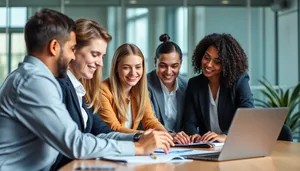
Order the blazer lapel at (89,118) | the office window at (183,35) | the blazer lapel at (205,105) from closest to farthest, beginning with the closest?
the blazer lapel at (89,118)
the blazer lapel at (205,105)
the office window at (183,35)

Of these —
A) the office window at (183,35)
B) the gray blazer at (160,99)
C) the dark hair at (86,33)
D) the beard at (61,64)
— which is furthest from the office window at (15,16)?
the beard at (61,64)

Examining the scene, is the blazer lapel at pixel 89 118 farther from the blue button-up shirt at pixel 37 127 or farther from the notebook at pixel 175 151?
the blue button-up shirt at pixel 37 127

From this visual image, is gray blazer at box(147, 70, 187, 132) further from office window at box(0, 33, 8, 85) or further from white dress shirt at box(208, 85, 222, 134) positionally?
office window at box(0, 33, 8, 85)

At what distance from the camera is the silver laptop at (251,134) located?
2283 mm

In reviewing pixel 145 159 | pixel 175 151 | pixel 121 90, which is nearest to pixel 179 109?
pixel 121 90

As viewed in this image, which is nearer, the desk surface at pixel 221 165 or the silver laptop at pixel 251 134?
the desk surface at pixel 221 165

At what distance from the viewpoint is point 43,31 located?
2.29m

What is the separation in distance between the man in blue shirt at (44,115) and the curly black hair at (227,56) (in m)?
1.27

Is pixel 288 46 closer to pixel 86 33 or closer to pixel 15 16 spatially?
pixel 15 16

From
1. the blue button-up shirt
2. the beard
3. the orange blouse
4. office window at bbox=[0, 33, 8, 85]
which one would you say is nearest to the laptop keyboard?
the blue button-up shirt

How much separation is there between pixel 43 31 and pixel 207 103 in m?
1.58

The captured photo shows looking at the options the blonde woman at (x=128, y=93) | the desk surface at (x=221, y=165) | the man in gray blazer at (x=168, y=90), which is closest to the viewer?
the desk surface at (x=221, y=165)

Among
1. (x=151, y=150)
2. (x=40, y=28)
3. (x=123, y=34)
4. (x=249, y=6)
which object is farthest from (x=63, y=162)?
(x=249, y=6)

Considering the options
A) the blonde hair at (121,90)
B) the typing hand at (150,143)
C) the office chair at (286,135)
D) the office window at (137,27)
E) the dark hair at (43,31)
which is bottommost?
the office chair at (286,135)
